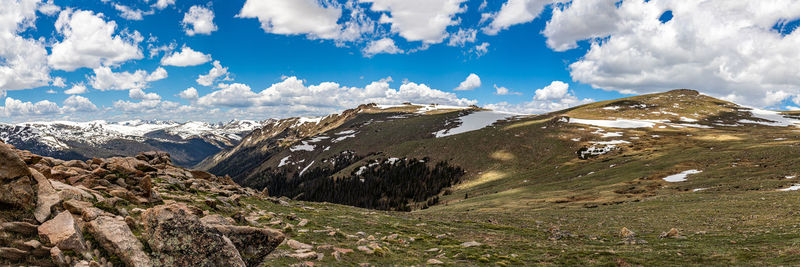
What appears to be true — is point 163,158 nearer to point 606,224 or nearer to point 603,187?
point 606,224

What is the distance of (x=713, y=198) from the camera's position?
146 feet

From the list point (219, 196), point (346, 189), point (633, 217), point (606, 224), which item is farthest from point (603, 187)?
point (346, 189)

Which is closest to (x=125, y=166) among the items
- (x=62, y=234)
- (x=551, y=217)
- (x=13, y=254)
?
(x=62, y=234)

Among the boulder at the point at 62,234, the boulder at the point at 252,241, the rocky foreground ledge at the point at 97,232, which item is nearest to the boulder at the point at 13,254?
the rocky foreground ledge at the point at 97,232

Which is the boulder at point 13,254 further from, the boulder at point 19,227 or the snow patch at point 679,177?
the snow patch at point 679,177

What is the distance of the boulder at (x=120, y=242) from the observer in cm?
1118

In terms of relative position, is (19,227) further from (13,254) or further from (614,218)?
(614,218)

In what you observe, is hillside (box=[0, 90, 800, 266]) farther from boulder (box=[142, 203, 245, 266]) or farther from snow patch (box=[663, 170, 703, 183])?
snow patch (box=[663, 170, 703, 183])

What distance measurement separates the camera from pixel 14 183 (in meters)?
11.2

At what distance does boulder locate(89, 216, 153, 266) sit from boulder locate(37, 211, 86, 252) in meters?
0.62

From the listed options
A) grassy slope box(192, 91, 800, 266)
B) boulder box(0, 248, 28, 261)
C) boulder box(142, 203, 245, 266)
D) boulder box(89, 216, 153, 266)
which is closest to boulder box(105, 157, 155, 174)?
grassy slope box(192, 91, 800, 266)

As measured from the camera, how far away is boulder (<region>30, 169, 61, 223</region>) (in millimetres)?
11180

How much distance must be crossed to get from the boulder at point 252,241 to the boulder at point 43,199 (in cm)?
530

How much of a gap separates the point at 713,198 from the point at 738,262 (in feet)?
112
